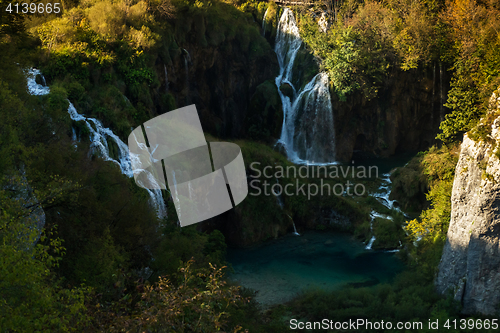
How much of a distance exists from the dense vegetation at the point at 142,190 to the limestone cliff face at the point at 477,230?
2.32 ft

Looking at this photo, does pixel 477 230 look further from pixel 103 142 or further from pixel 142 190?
pixel 103 142

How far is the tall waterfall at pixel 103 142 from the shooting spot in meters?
15.6

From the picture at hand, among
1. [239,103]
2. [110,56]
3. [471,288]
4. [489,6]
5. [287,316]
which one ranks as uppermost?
[489,6]

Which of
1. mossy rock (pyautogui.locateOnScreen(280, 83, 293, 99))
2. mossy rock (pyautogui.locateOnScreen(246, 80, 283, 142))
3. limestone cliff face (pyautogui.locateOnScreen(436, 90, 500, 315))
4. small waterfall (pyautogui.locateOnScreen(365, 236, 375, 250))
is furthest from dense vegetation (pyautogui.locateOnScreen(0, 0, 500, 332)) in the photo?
mossy rock (pyautogui.locateOnScreen(246, 80, 283, 142))

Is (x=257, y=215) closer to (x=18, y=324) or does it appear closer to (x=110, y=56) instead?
(x=110, y=56)

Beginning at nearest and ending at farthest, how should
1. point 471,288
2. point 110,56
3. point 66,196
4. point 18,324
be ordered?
point 18,324 < point 66,196 < point 471,288 < point 110,56

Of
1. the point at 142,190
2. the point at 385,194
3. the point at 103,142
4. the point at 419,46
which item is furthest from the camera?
the point at 419,46

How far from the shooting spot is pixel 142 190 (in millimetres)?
15695

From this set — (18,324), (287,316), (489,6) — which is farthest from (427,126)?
(18,324)

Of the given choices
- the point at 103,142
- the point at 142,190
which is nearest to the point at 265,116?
the point at 103,142

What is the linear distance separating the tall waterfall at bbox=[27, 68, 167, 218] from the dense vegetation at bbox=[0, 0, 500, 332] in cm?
51

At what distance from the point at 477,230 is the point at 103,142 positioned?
14.1m

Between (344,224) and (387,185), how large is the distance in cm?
485

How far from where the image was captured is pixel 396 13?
29.2 metres
